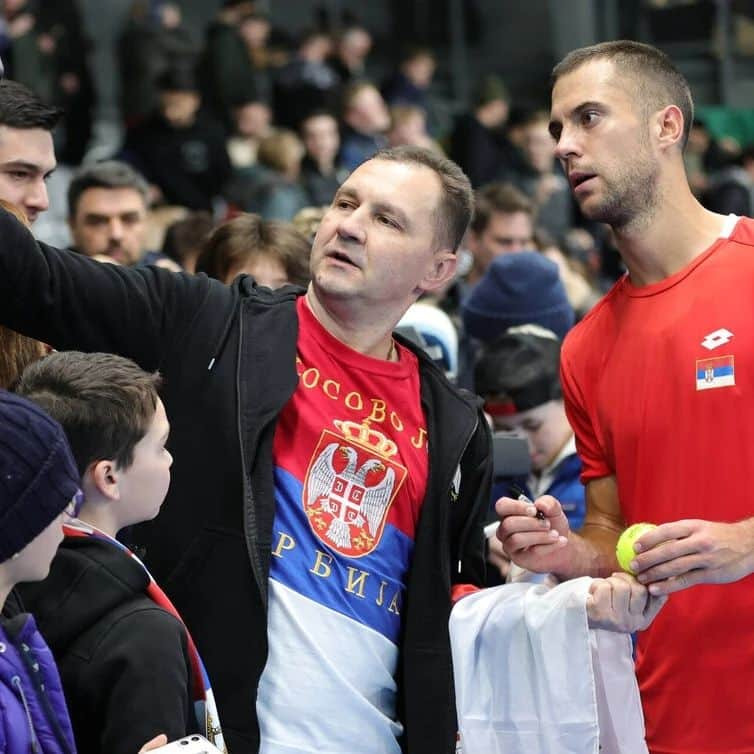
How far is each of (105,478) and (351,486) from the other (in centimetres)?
62

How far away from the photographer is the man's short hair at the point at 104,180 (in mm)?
6211

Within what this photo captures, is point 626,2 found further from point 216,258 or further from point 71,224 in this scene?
point 216,258

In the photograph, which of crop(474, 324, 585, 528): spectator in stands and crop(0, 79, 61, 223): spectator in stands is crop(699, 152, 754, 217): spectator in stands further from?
crop(0, 79, 61, 223): spectator in stands

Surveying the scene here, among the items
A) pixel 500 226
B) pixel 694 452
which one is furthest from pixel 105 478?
pixel 500 226

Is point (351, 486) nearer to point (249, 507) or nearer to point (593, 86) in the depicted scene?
point (249, 507)

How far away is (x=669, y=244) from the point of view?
355 centimetres

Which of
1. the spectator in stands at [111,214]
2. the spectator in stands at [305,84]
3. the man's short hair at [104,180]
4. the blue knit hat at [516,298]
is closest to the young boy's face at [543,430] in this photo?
the blue knit hat at [516,298]

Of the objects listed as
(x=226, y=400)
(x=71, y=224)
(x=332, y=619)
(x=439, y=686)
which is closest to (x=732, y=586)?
(x=439, y=686)

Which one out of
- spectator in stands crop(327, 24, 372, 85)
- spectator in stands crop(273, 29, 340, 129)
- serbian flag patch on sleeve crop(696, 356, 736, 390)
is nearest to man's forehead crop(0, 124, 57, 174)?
serbian flag patch on sleeve crop(696, 356, 736, 390)

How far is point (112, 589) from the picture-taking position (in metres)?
2.69

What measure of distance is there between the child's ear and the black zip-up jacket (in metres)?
0.29

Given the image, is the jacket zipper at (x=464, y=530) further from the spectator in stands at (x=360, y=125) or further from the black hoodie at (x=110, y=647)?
the spectator in stands at (x=360, y=125)

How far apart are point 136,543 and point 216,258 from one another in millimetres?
1621

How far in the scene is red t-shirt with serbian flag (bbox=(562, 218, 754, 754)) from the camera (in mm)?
3391
